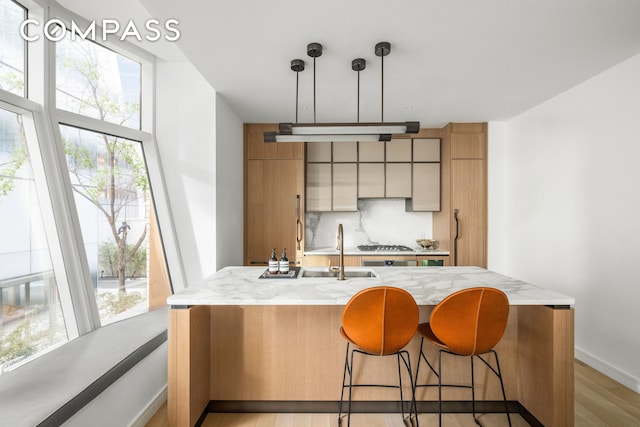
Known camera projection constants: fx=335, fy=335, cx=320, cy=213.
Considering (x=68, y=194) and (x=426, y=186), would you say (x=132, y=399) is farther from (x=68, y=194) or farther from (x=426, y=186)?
(x=426, y=186)

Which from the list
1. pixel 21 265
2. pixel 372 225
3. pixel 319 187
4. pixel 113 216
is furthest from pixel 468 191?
pixel 21 265

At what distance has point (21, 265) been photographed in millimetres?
1816

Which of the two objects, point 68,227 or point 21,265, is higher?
point 68,227

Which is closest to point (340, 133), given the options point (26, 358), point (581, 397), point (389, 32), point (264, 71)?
point (389, 32)

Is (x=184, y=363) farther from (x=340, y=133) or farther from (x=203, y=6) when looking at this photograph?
(x=203, y=6)

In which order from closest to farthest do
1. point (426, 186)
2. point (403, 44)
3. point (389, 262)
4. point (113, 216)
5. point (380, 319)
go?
point (380, 319) < point (403, 44) < point (113, 216) < point (389, 262) < point (426, 186)

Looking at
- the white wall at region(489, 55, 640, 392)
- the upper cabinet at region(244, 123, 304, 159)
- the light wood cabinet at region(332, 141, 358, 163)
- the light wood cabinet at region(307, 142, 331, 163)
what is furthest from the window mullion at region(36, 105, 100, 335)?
the white wall at region(489, 55, 640, 392)

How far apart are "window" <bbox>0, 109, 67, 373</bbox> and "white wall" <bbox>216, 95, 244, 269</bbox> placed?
54.4 inches

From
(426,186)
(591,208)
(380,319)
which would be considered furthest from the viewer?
(426,186)

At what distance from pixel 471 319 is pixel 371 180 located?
295 cm

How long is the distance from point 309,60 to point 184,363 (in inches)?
88.3

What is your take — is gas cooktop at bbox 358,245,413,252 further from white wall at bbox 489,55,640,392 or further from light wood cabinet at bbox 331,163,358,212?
white wall at bbox 489,55,640,392

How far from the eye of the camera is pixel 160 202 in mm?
3064

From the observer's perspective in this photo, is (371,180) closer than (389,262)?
No
